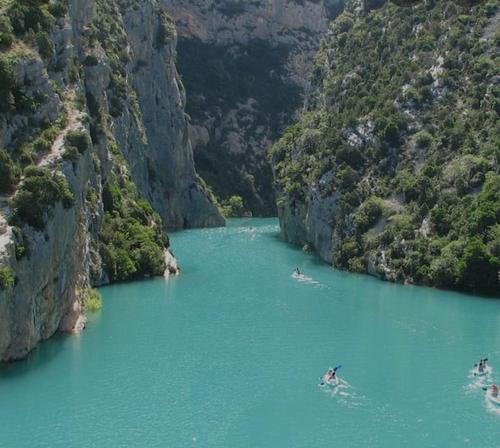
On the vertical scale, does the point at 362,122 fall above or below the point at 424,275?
above

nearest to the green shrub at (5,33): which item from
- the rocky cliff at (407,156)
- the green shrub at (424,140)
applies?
the rocky cliff at (407,156)

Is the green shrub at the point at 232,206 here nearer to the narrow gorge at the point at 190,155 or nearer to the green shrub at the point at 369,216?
the narrow gorge at the point at 190,155

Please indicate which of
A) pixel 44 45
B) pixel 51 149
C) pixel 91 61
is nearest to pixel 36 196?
pixel 51 149

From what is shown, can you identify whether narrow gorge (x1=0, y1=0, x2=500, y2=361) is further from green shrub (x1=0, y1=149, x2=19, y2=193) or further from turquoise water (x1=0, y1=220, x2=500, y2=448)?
turquoise water (x1=0, y1=220, x2=500, y2=448)

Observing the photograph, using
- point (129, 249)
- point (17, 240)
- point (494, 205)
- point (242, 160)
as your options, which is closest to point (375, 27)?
point (494, 205)

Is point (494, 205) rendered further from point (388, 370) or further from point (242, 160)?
point (242, 160)
